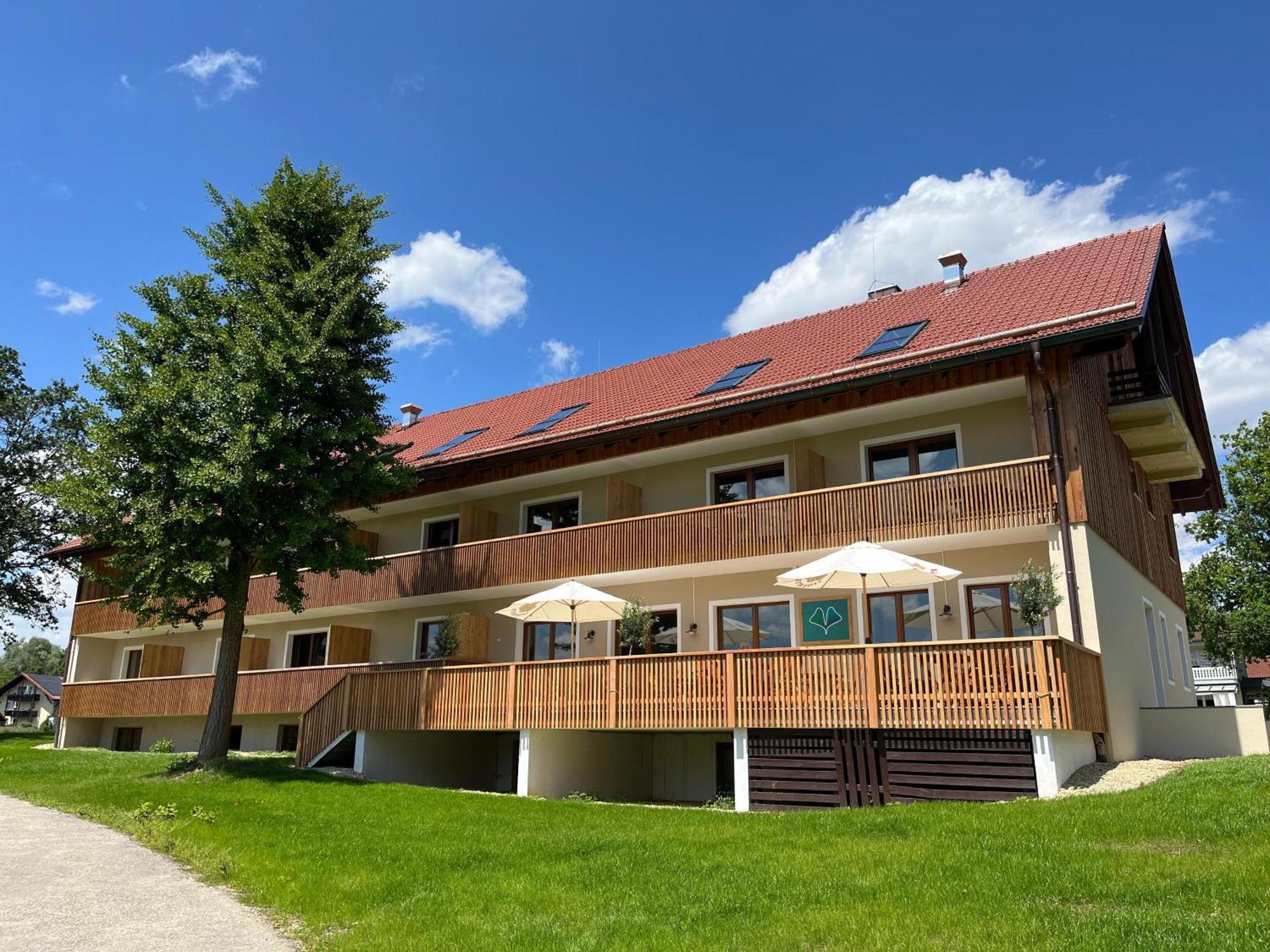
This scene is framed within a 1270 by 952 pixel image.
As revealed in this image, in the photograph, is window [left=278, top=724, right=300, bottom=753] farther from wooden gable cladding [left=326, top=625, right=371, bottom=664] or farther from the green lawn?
the green lawn

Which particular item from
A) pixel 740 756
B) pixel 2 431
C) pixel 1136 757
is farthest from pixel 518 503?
pixel 2 431

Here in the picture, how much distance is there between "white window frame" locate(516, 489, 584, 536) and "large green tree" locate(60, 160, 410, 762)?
15.0ft

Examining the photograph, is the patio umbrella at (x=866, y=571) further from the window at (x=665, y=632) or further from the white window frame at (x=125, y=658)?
the white window frame at (x=125, y=658)

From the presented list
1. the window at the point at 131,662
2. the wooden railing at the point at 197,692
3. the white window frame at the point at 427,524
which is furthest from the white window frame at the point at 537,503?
the window at the point at 131,662

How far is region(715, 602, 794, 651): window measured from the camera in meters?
17.9

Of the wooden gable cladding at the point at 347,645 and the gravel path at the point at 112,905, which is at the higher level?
the wooden gable cladding at the point at 347,645

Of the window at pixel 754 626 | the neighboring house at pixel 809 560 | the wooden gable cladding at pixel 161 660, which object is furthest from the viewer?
the wooden gable cladding at pixel 161 660

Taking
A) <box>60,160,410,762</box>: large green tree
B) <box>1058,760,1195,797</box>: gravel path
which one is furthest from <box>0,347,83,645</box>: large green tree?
<box>1058,760,1195,797</box>: gravel path

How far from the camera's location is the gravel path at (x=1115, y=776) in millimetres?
11648

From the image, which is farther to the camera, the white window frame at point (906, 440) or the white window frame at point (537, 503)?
the white window frame at point (537, 503)

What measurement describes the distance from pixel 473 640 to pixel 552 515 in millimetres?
3329

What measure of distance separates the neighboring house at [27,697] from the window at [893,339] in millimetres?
56961

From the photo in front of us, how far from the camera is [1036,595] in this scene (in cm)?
1366

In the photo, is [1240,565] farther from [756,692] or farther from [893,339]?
[756,692]
